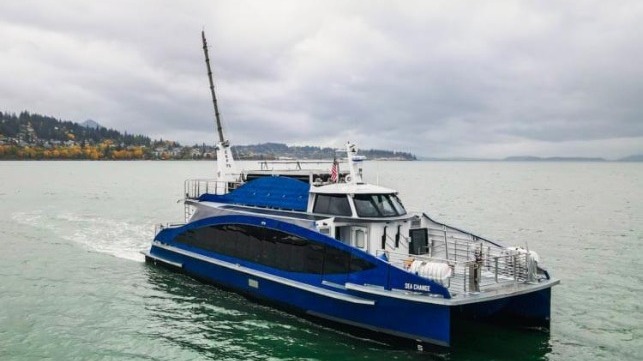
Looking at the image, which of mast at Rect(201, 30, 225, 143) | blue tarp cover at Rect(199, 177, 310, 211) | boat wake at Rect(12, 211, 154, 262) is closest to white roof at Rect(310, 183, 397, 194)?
blue tarp cover at Rect(199, 177, 310, 211)

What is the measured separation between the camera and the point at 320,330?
583 inches

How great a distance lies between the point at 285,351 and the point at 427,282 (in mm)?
4064

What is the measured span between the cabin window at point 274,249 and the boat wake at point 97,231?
670cm

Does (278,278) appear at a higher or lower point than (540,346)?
higher

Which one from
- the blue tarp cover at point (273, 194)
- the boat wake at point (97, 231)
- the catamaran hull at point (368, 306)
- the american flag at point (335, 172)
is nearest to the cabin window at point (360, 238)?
the catamaran hull at point (368, 306)

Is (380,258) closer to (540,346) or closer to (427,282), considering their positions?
(427,282)

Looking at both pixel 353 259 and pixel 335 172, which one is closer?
pixel 353 259

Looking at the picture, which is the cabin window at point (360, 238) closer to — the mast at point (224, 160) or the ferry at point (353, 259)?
the ferry at point (353, 259)

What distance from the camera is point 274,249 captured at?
16.3 meters

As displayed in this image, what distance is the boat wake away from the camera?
26.9 m

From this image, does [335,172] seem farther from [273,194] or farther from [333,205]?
[273,194]

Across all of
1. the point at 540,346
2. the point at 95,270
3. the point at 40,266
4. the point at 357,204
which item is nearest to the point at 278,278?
the point at 357,204

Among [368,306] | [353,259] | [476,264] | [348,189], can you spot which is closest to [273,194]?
[348,189]

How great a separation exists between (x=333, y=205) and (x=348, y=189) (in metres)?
0.66
